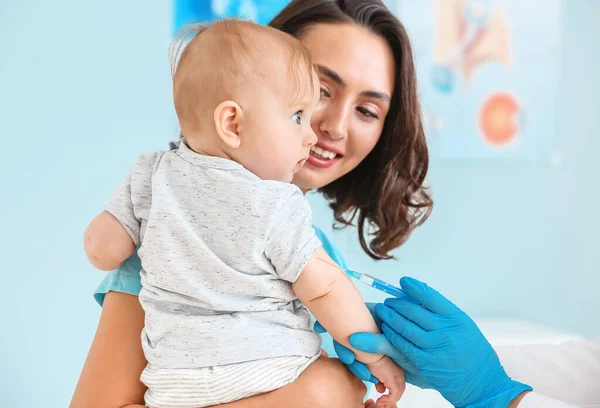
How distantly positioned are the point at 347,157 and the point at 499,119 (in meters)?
2.12

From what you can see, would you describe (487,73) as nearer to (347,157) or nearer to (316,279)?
(347,157)

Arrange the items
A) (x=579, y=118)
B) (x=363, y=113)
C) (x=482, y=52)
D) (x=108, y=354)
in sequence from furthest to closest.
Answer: (x=579, y=118)
(x=482, y=52)
(x=363, y=113)
(x=108, y=354)

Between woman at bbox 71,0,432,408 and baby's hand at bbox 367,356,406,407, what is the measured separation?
40mm

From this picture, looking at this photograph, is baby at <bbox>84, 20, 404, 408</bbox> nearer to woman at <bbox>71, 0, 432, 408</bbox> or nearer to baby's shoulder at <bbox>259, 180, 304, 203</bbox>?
baby's shoulder at <bbox>259, 180, 304, 203</bbox>

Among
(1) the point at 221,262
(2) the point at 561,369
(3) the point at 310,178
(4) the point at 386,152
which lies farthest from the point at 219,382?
(4) the point at 386,152

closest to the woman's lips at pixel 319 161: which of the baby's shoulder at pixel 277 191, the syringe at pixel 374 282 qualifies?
the syringe at pixel 374 282

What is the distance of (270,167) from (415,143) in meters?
0.80

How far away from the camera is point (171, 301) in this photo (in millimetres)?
999

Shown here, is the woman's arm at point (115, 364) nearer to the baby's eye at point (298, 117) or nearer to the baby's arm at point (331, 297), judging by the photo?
the baby's arm at point (331, 297)

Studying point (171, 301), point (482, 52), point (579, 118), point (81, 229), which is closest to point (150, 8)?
point (81, 229)

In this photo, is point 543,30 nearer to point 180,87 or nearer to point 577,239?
point 577,239

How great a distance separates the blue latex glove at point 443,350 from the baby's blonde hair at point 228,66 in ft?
1.45

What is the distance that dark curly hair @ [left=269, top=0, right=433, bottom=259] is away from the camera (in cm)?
161

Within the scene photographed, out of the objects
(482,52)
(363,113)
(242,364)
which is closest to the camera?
(242,364)
